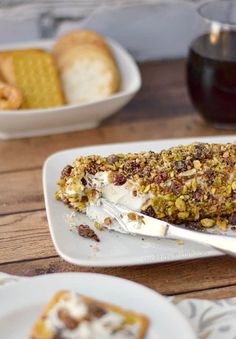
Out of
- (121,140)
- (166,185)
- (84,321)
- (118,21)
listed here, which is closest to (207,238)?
(166,185)

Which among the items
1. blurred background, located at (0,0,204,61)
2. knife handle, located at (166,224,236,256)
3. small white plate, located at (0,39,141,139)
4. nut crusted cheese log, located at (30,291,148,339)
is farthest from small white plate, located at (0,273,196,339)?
blurred background, located at (0,0,204,61)

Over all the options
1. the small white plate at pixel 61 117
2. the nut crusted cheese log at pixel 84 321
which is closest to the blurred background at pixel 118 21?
the small white plate at pixel 61 117

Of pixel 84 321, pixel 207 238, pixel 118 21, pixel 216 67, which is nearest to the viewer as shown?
pixel 84 321

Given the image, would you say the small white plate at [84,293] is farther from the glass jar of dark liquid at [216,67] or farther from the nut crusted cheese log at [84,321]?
the glass jar of dark liquid at [216,67]

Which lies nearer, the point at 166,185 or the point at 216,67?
the point at 166,185

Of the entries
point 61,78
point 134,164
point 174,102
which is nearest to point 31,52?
point 61,78

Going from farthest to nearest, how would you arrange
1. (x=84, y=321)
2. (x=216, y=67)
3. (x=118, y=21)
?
(x=118, y=21)
(x=216, y=67)
(x=84, y=321)

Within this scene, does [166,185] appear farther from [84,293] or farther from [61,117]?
[61,117]
